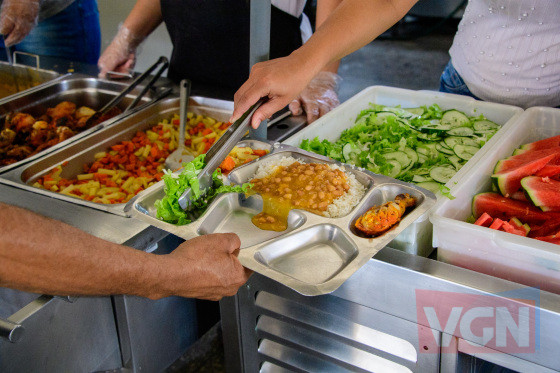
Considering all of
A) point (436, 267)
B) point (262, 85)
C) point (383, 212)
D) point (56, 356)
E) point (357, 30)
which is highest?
point (357, 30)

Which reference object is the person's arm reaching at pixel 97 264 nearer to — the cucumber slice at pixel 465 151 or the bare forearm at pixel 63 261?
the bare forearm at pixel 63 261

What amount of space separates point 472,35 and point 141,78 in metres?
1.40

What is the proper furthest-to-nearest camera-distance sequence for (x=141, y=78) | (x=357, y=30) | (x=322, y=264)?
(x=141, y=78) → (x=357, y=30) → (x=322, y=264)

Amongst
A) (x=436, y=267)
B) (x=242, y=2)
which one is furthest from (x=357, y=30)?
(x=242, y=2)

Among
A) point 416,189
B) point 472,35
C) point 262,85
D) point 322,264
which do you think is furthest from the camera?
point 472,35

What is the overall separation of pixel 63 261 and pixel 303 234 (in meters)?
0.52

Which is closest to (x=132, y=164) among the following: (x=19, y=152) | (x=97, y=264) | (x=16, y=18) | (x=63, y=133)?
(x=63, y=133)

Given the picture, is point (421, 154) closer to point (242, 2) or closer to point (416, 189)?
point (416, 189)

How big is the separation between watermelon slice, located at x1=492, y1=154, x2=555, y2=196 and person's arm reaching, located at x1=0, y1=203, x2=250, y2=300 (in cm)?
72

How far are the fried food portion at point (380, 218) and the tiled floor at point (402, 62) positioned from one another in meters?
4.43

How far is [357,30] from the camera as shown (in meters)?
1.59

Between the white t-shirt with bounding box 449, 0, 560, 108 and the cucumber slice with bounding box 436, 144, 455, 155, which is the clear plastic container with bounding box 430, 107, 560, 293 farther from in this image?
the white t-shirt with bounding box 449, 0, 560, 108

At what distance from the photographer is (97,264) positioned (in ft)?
2.98

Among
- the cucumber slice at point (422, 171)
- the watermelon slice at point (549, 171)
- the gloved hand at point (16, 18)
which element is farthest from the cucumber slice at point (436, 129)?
the gloved hand at point (16, 18)
